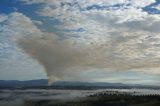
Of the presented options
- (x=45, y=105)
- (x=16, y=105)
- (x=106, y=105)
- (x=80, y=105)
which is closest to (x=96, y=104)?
(x=106, y=105)

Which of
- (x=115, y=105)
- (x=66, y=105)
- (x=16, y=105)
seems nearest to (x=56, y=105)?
(x=66, y=105)

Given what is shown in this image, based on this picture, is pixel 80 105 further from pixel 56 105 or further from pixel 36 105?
pixel 36 105

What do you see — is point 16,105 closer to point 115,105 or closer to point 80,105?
point 80,105

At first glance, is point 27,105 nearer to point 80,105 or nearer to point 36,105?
point 36,105

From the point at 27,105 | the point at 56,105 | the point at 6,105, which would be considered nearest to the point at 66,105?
the point at 56,105

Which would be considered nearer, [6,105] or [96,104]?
[6,105]

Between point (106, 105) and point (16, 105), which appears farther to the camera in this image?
point (106, 105)

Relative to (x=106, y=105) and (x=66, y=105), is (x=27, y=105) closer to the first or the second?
(x=66, y=105)
